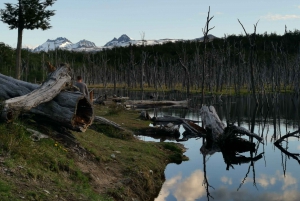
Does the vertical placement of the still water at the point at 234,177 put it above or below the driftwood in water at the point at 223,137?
below

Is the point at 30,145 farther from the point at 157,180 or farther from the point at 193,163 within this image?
the point at 193,163

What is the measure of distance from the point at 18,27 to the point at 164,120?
15841 millimetres

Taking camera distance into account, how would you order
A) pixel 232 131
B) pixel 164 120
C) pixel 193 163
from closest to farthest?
pixel 193 163
pixel 232 131
pixel 164 120

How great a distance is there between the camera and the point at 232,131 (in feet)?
65.1

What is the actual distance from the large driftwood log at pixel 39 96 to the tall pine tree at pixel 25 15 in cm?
2310

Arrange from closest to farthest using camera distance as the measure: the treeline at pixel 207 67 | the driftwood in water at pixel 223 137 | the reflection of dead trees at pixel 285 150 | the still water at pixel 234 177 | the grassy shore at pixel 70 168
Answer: the grassy shore at pixel 70 168, the still water at pixel 234 177, the reflection of dead trees at pixel 285 150, the driftwood in water at pixel 223 137, the treeline at pixel 207 67

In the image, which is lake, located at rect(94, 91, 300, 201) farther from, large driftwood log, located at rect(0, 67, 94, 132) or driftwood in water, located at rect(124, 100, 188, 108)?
driftwood in water, located at rect(124, 100, 188, 108)

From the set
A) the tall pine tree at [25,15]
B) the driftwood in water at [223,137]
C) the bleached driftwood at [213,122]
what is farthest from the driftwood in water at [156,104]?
the driftwood in water at [223,137]

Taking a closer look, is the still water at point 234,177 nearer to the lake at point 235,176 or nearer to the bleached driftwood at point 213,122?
the lake at point 235,176

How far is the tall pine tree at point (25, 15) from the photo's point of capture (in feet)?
110

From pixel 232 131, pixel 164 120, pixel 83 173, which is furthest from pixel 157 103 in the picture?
pixel 83 173

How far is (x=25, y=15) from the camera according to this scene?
33.6 metres

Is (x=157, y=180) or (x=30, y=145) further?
(x=157, y=180)

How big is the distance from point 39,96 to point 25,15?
990 inches
